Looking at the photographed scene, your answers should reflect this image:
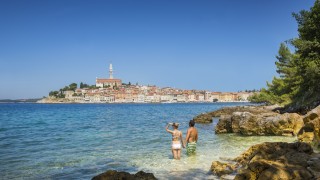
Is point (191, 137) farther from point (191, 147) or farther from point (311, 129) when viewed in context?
point (311, 129)

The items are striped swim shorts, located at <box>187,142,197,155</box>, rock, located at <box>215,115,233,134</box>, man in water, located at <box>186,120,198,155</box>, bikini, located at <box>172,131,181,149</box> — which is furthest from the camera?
rock, located at <box>215,115,233,134</box>

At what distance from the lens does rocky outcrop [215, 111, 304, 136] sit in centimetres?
1913

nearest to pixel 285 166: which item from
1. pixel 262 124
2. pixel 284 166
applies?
pixel 284 166

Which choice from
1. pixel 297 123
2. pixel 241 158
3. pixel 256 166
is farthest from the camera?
pixel 297 123

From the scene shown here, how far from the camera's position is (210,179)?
29.9 ft

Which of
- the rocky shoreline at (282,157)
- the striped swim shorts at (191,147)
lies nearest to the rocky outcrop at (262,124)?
the rocky shoreline at (282,157)

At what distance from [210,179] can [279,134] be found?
38.7 ft

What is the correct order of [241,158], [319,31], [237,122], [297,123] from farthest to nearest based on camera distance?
1. [319,31]
2. [237,122]
3. [297,123]
4. [241,158]

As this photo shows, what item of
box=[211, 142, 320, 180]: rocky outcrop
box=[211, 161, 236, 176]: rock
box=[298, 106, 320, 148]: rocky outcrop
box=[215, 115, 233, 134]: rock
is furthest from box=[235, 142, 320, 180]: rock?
box=[215, 115, 233, 134]: rock

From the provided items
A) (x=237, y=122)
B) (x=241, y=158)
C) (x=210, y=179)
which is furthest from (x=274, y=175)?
(x=237, y=122)

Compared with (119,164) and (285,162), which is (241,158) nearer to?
(285,162)

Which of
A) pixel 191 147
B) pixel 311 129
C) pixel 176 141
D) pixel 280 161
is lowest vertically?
pixel 191 147

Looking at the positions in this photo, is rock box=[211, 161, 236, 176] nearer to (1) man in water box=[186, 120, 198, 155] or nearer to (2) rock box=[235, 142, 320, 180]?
(2) rock box=[235, 142, 320, 180]

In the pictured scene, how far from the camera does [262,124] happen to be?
20266mm
